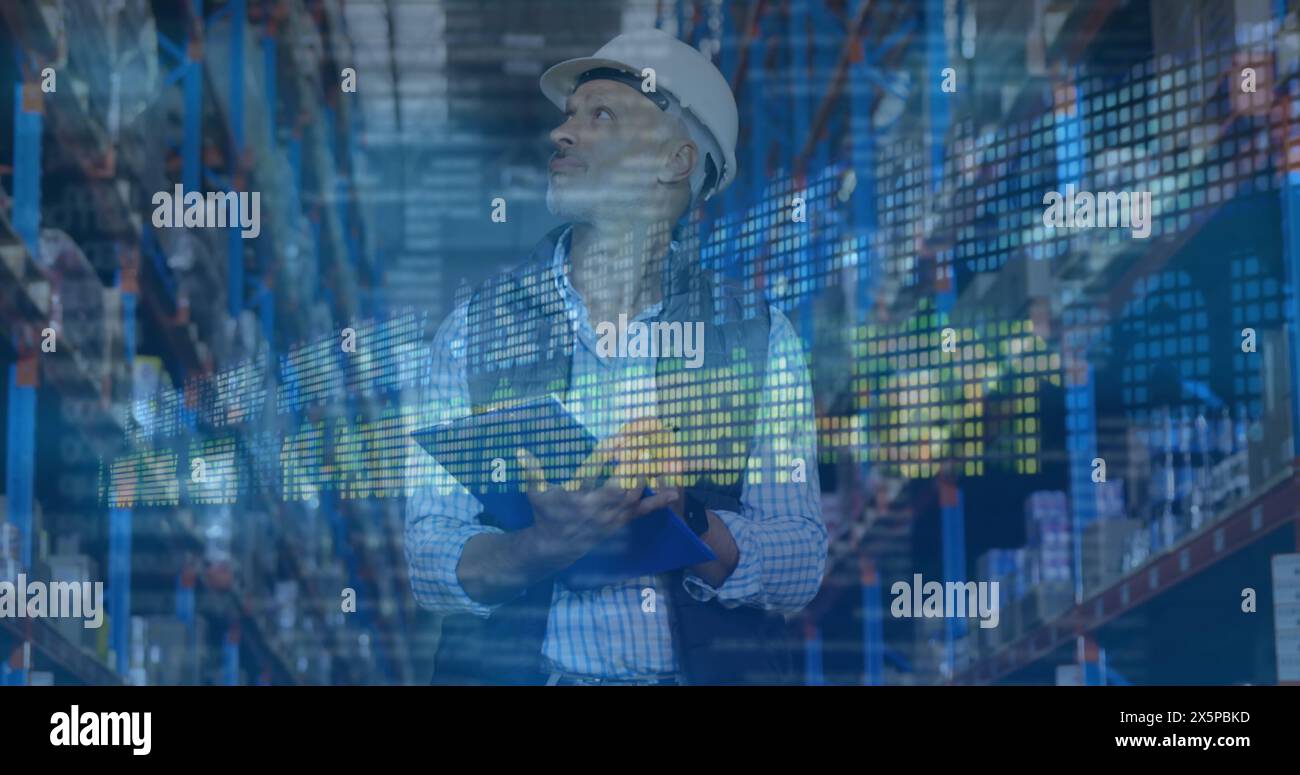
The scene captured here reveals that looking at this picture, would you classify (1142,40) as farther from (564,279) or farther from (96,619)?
(96,619)

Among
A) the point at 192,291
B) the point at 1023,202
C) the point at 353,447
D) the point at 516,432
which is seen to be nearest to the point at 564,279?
the point at 516,432

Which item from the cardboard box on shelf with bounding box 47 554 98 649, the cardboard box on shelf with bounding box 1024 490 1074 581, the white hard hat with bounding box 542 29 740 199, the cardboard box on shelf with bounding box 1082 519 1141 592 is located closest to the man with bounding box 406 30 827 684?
the white hard hat with bounding box 542 29 740 199

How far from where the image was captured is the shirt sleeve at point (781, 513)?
2814 mm

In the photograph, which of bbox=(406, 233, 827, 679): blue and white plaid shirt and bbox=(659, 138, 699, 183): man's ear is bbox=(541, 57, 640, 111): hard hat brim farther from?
bbox=(406, 233, 827, 679): blue and white plaid shirt

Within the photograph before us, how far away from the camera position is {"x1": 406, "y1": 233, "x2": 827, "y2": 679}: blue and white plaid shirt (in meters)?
2.81

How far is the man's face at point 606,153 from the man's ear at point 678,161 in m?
0.01

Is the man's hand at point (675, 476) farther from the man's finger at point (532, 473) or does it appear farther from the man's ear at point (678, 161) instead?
the man's ear at point (678, 161)

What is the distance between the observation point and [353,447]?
2830 millimetres

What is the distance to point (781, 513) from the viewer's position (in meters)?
2.83

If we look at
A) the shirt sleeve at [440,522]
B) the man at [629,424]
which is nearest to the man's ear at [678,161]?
the man at [629,424]

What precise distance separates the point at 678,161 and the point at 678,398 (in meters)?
0.48

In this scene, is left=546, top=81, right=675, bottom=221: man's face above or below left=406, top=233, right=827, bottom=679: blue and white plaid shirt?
above

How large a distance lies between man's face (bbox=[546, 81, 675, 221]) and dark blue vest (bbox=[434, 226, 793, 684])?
0.27 ft
